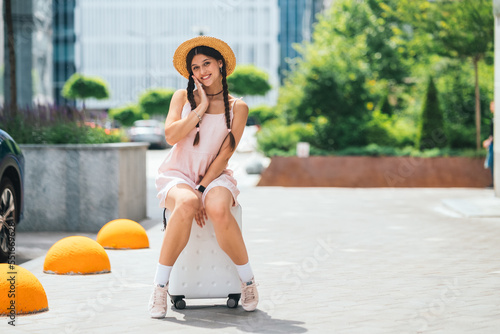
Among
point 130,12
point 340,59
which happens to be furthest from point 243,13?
point 340,59

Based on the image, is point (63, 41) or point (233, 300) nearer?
point (233, 300)

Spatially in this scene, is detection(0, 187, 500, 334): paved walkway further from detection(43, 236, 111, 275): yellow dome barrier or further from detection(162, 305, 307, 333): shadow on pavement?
detection(43, 236, 111, 275): yellow dome barrier

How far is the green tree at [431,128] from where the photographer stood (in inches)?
836

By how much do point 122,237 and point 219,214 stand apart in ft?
12.6

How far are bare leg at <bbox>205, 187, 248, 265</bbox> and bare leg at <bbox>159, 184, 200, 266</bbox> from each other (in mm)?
103

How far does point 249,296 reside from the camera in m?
5.79

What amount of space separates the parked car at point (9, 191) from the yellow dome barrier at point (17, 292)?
2038 mm

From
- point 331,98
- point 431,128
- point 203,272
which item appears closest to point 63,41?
point 331,98

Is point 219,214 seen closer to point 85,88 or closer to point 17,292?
point 17,292

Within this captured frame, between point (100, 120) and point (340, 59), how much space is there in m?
12.6

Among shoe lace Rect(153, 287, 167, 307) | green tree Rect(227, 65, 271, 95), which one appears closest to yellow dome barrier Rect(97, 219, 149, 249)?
shoe lace Rect(153, 287, 167, 307)

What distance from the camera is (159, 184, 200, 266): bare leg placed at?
5656 mm

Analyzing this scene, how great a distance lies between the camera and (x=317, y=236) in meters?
10.7

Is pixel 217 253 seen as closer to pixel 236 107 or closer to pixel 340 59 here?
pixel 236 107
